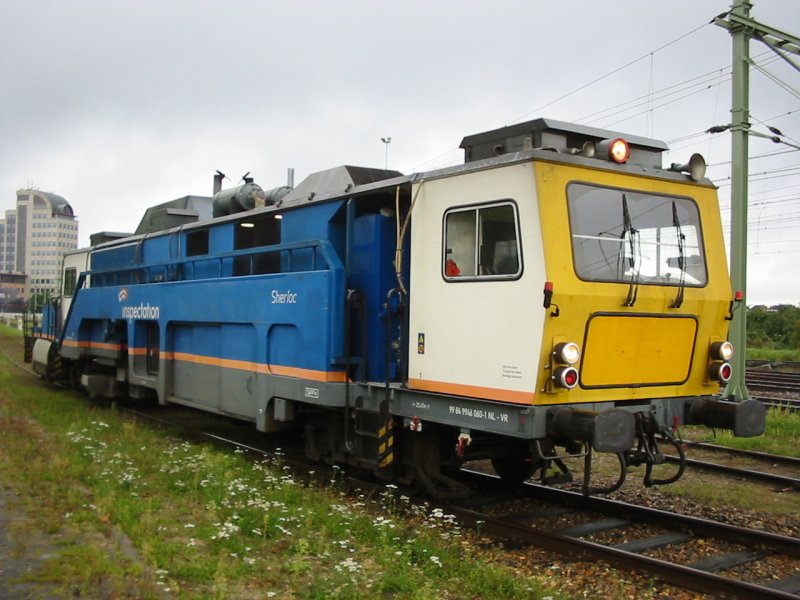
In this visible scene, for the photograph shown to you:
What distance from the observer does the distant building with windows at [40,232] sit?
313 feet

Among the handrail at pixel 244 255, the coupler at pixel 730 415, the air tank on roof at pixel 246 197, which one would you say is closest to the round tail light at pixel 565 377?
the coupler at pixel 730 415

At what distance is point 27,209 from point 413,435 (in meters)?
110

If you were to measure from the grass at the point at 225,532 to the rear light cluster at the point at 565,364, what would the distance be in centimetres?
154

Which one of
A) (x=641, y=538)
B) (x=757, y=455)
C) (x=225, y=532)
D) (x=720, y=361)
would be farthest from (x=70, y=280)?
(x=757, y=455)

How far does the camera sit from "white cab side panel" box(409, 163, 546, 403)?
19.8 feet

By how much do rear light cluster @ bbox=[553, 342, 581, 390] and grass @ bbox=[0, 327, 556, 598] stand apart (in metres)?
1.54

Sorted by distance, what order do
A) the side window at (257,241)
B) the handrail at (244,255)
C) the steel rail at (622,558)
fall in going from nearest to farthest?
1. the steel rail at (622,558)
2. the handrail at (244,255)
3. the side window at (257,241)

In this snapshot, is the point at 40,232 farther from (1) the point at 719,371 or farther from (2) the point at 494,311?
(1) the point at 719,371

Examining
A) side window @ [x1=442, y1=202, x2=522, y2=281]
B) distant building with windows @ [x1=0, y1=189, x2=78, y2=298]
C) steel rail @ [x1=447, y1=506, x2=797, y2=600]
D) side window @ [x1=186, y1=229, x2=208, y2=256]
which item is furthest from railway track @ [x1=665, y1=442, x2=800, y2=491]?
distant building with windows @ [x1=0, y1=189, x2=78, y2=298]

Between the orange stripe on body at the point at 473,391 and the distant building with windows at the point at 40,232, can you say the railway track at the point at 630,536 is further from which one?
the distant building with windows at the point at 40,232

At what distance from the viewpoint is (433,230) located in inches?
275

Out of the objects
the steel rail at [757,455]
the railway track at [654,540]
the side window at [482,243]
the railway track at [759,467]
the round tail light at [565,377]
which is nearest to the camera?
the railway track at [654,540]

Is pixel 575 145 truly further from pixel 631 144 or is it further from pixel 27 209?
pixel 27 209

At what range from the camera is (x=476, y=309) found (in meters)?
6.51
